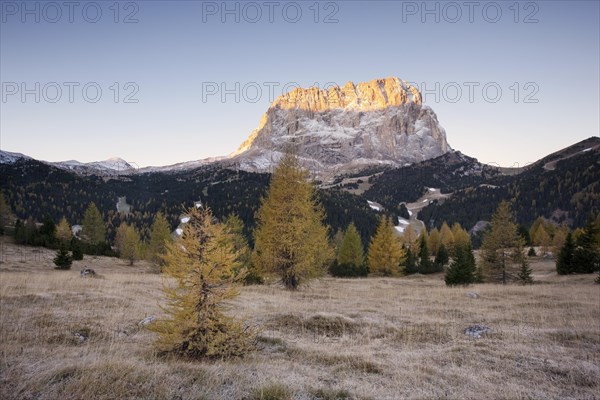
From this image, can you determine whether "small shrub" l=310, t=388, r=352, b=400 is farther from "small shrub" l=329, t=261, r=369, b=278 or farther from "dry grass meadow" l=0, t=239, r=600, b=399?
"small shrub" l=329, t=261, r=369, b=278

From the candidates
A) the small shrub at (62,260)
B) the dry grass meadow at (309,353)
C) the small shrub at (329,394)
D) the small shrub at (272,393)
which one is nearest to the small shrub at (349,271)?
the dry grass meadow at (309,353)

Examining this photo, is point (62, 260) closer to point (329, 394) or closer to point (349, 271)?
point (349, 271)

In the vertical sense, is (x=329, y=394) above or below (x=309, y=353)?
above

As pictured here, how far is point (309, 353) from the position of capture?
9.48 m

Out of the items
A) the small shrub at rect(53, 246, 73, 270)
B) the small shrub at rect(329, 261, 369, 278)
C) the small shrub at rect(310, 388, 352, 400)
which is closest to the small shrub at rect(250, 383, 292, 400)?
the small shrub at rect(310, 388, 352, 400)

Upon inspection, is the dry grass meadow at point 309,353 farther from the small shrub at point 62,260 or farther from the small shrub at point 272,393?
the small shrub at point 62,260

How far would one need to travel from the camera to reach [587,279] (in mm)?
35906

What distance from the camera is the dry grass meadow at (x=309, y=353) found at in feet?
20.9

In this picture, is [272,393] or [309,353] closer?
[272,393]

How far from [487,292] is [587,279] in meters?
18.6

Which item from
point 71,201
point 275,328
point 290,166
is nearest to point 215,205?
point 71,201

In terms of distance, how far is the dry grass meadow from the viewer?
6363mm

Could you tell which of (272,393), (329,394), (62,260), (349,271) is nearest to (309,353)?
(329,394)

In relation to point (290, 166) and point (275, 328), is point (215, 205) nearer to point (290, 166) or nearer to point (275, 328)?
point (290, 166)
